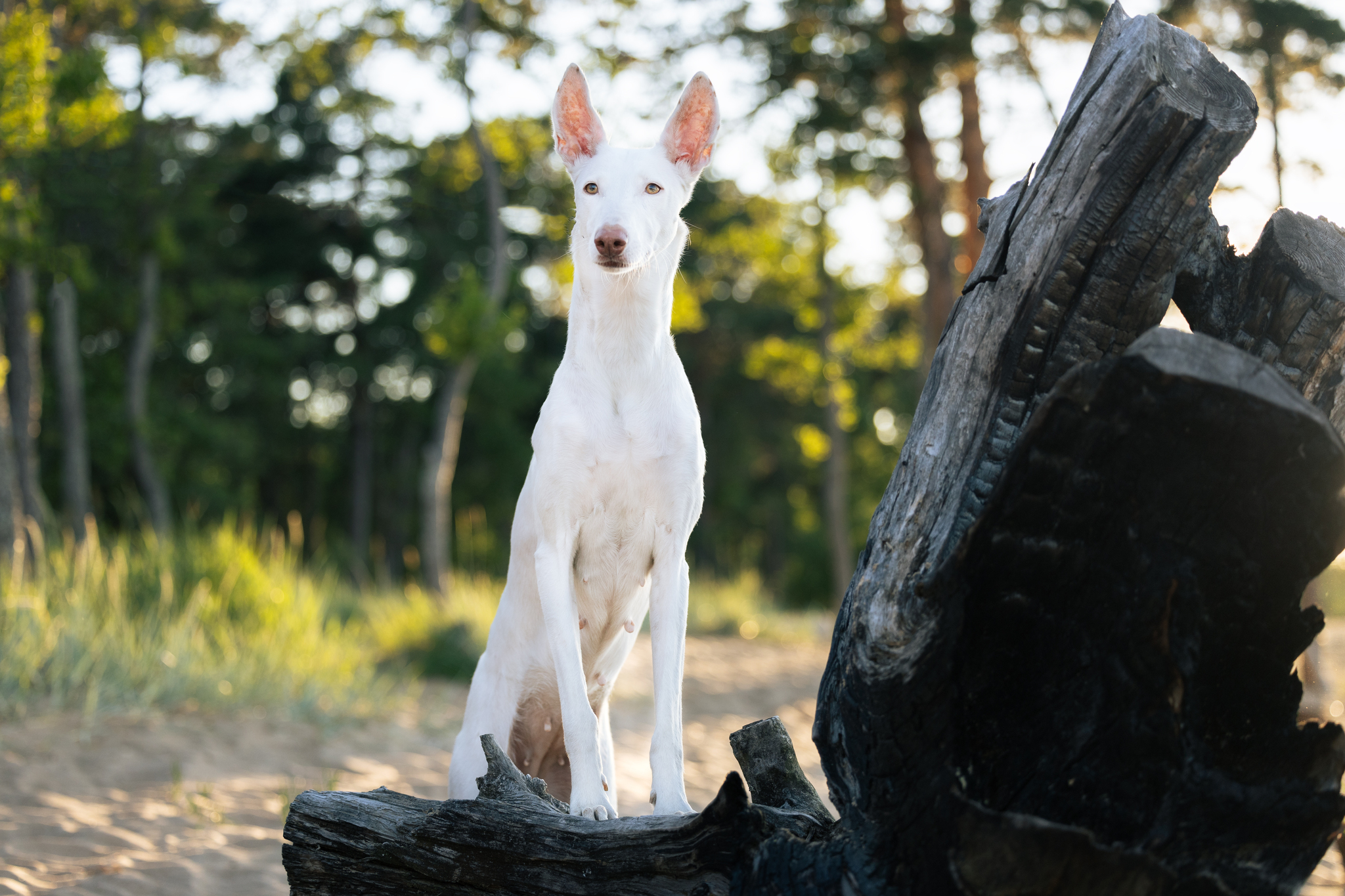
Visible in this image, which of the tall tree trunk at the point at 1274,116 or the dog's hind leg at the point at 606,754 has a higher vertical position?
the tall tree trunk at the point at 1274,116

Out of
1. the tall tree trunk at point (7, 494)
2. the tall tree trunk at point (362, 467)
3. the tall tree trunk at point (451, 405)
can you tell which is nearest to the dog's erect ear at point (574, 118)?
the tall tree trunk at point (7, 494)

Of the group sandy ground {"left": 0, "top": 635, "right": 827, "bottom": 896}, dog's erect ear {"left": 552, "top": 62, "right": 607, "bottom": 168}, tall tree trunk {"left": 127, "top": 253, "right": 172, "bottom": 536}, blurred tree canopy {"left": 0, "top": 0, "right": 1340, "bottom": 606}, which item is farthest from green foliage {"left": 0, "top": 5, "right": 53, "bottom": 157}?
tall tree trunk {"left": 127, "top": 253, "right": 172, "bottom": 536}

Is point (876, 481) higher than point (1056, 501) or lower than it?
lower

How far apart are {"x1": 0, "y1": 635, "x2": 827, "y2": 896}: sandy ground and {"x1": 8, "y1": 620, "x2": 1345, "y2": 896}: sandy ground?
0.03 ft

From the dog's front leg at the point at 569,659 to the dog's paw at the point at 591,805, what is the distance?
0.01 metres

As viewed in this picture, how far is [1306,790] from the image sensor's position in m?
1.64

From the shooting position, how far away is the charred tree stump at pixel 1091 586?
1607mm

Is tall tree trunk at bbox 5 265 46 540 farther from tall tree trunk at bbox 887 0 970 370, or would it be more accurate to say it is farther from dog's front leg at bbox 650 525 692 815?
tall tree trunk at bbox 887 0 970 370

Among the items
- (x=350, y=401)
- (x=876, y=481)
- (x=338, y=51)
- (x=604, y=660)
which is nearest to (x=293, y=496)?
(x=350, y=401)

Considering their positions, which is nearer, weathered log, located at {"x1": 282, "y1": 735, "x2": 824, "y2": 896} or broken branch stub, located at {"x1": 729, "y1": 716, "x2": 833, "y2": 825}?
weathered log, located at {"x1": 282, "y1": 735, "x2": 824, "y2": 896}

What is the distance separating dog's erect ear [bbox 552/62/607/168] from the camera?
9.12 feet

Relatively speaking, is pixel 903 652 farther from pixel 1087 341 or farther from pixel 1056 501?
pixel 1087 341

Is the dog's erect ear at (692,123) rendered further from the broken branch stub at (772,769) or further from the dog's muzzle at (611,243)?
the broken branch stub at (772,769)

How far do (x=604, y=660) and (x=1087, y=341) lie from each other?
1662mm
